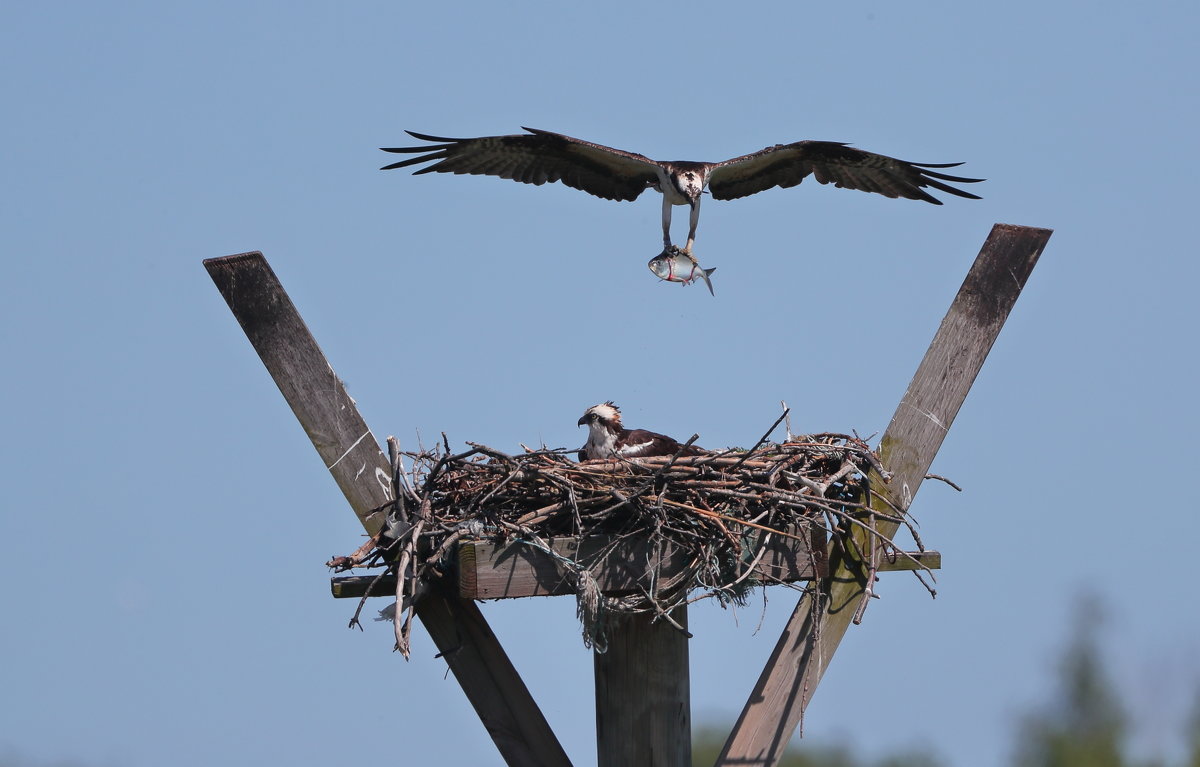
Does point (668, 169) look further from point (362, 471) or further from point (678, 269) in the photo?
point (362, 471)

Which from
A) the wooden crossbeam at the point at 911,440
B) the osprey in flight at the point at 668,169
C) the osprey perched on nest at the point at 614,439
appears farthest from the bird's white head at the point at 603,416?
the wooden crossbeam at the point at 911,440

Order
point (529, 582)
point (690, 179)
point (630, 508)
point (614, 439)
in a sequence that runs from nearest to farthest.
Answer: point (529, 582) < point (630, 508) < point (614, 439) < point (690, 179)

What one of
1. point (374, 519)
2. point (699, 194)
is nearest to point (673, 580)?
point (374, 519)

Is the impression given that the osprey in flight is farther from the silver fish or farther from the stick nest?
the stick nest

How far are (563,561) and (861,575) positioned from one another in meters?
1.05

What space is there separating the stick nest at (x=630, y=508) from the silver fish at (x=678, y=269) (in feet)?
5.34

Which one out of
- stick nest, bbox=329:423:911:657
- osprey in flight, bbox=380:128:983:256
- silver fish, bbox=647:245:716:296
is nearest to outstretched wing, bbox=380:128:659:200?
osprey in flight, bbox=380:128:983:256

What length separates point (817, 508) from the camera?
16.7 ft

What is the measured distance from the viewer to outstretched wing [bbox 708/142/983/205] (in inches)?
292

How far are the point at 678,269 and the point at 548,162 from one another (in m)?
1.36

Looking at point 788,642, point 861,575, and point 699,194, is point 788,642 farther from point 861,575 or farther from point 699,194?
point 699,194

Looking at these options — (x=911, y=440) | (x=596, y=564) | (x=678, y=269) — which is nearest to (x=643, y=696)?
(x=596, y=564)

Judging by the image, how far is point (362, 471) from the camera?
4.90m

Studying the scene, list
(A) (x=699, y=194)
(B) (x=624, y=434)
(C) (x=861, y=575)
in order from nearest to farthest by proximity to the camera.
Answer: (C) (x=861, y=575) → (B) (x=624, y=434) → (A) (x=699, y=194)
